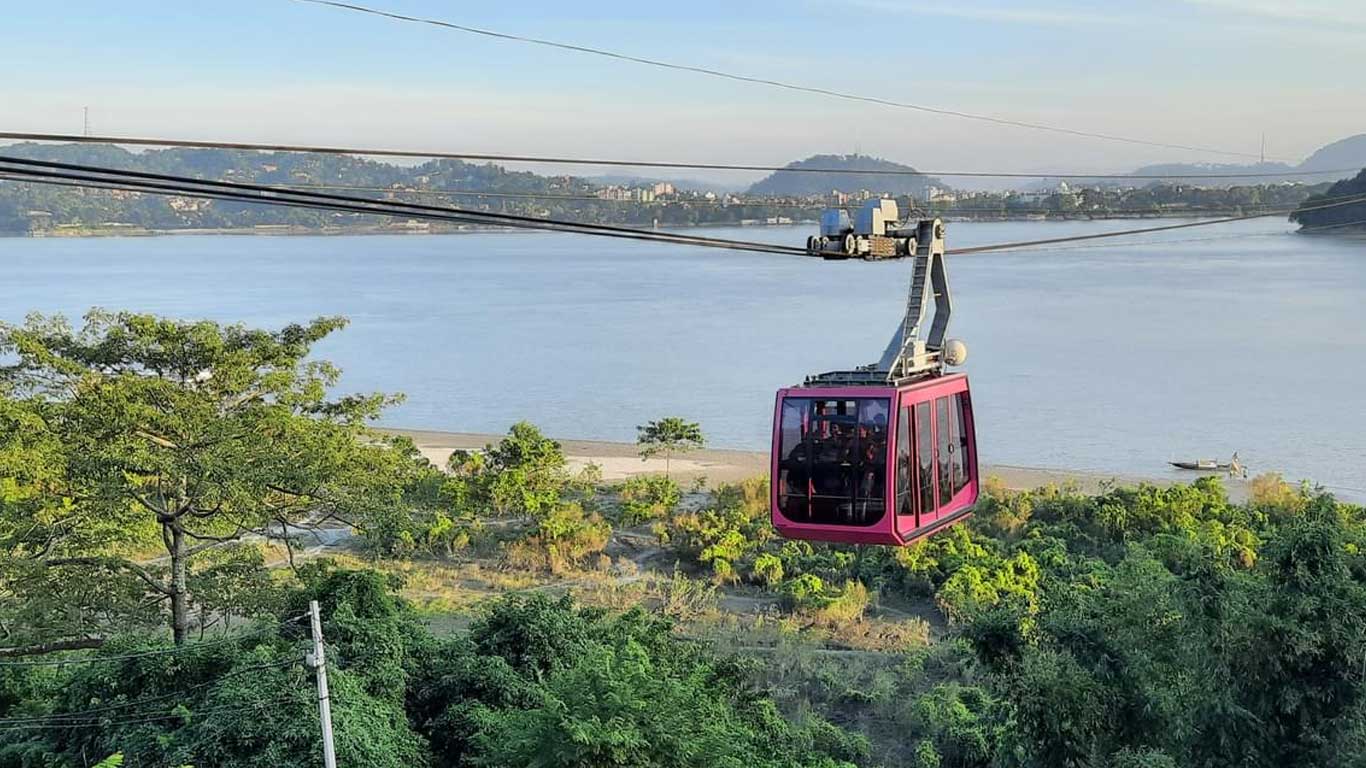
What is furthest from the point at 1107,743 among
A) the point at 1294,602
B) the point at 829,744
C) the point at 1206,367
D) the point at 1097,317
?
the point at 1097,317

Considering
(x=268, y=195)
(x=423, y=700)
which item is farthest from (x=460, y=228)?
(x=268, y=195)

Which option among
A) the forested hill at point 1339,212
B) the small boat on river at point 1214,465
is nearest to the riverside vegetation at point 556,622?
the small boat on river at point 1214,465

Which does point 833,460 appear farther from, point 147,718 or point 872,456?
point 147,718

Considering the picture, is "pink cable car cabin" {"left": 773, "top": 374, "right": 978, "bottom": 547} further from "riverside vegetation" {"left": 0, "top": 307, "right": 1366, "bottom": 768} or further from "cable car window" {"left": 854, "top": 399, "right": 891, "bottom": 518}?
"riverside vegetation" {"left": 0, "top": 307, "right": 1366, "bottom": 768}

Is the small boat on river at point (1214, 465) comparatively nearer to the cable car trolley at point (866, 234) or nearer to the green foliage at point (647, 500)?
the green foliage at point (647, 500)

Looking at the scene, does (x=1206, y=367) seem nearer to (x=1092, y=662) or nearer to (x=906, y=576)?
(x=906, y=576)
